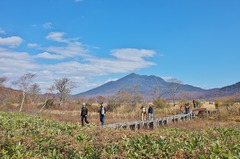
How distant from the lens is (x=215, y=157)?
3365 mm

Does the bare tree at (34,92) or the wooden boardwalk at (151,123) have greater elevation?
the bare tree at (34,92)

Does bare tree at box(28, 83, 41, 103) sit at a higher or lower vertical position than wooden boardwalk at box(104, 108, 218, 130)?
higher

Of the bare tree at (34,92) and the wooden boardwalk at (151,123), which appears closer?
the wooden boardwalk at (151,123)

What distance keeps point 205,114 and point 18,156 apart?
32.8 metres

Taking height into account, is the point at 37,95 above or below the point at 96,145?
above

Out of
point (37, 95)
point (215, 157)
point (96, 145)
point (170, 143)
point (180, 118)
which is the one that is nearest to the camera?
point (215, 157)

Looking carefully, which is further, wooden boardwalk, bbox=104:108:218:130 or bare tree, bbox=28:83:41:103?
bare tree, bbox=28:83:41:103

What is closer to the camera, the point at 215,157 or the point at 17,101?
the point at 215,157

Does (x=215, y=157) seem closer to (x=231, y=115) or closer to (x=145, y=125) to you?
(x=145, y=125)

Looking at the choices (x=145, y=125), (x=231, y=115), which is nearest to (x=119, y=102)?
(x=231, y=115)

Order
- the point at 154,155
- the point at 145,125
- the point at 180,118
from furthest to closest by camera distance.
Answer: the point at 180,118 < the point at 145,125 < the point at 154,155

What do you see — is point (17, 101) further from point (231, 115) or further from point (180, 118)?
point (231, 115)

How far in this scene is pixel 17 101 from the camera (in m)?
47.5

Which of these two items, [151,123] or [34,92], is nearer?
[151,123]
